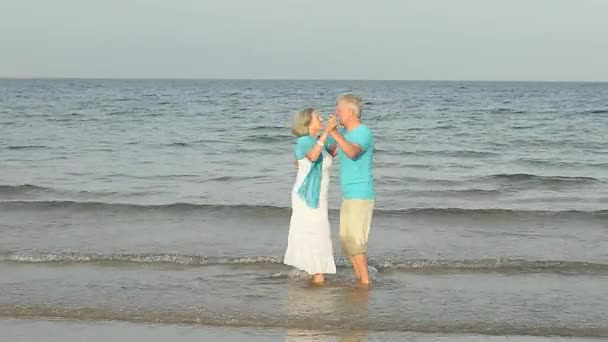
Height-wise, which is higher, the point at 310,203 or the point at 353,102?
the point at 353,102

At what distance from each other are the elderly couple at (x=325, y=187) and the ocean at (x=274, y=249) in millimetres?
327

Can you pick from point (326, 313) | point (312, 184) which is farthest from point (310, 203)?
point (326, 313)

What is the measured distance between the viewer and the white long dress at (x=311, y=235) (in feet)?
24.7

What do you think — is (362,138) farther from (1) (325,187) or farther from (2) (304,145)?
(1) (325,187)

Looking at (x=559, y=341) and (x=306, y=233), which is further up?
(x=306, y=233)

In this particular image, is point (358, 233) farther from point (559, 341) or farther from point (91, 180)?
point (91, 180)

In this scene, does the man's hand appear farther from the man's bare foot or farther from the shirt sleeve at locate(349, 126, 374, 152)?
the man's bare foot

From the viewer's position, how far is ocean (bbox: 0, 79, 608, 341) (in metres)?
6.45

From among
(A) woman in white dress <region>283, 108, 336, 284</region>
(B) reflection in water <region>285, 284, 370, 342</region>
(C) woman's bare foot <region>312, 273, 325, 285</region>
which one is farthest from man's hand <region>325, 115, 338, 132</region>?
(C) woman's bare foot <region>312, 273, 325, 285</region>

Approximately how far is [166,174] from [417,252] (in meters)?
8.65

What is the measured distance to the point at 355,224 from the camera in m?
7.28

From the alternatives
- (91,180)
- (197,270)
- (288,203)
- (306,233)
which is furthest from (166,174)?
(306,233)

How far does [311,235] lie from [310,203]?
1.01 ft

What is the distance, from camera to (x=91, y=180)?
15906mm
